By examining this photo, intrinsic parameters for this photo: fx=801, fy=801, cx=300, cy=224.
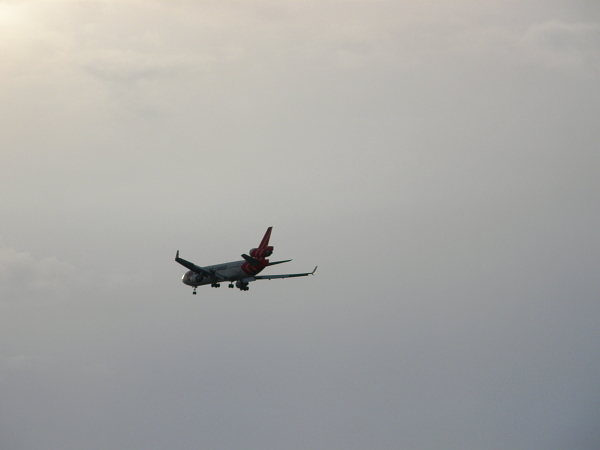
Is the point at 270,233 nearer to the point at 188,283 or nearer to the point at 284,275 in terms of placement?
the point at 284,275

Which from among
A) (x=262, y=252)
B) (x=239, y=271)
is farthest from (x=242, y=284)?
(x=262, y=252)

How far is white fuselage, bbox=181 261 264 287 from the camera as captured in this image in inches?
5217

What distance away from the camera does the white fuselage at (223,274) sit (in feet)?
435

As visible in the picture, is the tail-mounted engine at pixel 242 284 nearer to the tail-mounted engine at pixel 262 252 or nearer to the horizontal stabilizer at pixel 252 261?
the horizontal stabilizer at pixel 252 261

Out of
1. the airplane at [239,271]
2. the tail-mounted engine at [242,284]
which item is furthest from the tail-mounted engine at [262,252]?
the tail-mounted engine at [242,284]

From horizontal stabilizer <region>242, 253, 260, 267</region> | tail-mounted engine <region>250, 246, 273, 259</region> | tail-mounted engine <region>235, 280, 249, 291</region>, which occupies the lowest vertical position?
tail-mounted engine <region>235, 280, 249, 291</region>

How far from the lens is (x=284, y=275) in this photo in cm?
13375

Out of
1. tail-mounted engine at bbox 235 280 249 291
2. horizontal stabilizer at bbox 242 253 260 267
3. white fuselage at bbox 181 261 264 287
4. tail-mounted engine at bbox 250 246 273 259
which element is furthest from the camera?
tail-mounted engine at bbox 235 280 249 291

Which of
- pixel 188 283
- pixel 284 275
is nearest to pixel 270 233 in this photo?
pixel 284 275

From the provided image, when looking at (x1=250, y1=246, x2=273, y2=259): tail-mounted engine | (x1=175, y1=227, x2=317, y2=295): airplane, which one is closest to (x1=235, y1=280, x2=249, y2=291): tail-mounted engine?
(x1=175, y1=227, x2=317, y2=295): airplane

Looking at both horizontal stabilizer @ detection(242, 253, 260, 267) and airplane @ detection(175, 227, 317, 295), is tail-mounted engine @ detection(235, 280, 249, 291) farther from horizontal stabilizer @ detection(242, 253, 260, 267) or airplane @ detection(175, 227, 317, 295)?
horizontal stabilizer @ detection(242, 253, 260, 267)

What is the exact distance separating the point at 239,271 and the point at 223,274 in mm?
4159

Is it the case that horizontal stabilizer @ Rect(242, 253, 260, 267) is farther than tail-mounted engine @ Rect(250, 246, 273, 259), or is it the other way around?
tail-mounted engine @ Rect(250, 246, 273, 259)

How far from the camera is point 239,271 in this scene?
133m
